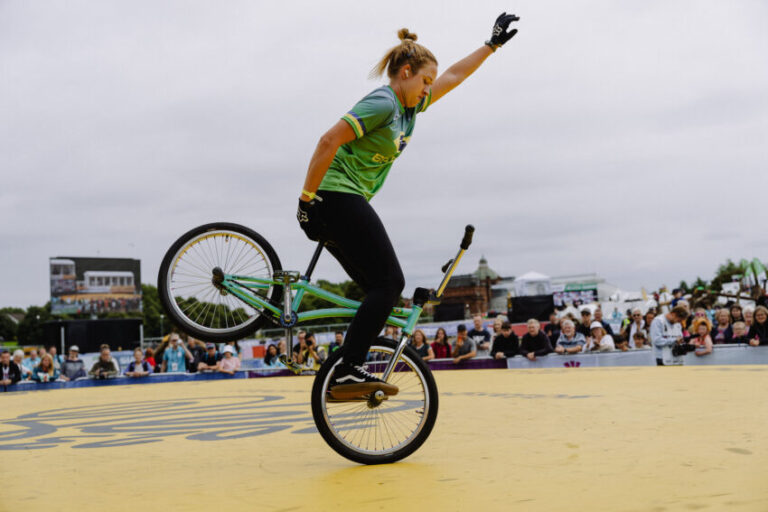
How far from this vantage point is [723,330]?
12.5 metres

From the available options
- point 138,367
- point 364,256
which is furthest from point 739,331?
point 138,367

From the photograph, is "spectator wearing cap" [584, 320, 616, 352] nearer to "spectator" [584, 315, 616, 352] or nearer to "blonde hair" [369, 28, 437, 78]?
"spectator" [584, 315, 616, 352]

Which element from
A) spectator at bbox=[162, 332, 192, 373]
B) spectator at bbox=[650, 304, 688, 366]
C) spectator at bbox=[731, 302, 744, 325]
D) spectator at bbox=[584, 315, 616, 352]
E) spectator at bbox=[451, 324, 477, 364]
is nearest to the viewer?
spectator at bbox=[650, 304, 688, 366]

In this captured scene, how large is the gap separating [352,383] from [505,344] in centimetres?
1095

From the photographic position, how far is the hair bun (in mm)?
4117

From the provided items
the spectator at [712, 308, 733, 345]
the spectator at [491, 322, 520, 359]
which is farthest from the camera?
the spectator at [491, 322, 520, 359]

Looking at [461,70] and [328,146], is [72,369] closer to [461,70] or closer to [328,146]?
[461,70]

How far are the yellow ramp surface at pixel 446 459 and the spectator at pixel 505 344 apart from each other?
738 centimetres

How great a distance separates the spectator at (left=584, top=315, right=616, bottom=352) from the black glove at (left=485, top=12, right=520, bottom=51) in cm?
983

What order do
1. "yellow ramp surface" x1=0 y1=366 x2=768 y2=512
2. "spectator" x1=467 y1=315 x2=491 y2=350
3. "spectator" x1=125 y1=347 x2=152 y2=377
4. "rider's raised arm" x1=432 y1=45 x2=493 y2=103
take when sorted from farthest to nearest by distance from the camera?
"spectator" x1=125 y1=347 x2=152 y2=377 < "spectator" x1=467 y1=315 x2=491 y2=350 < "rider's raised arm" x1=432 y1=45 x2=493 y2=103 < "yellow ramp surface" x1=0 y1=366 x2=768 y2=512

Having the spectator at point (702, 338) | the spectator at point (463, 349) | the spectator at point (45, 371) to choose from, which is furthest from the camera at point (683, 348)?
the spectator at point (45, 371)

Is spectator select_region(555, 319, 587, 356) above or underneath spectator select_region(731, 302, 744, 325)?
underneath

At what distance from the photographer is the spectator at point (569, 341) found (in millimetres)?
13555

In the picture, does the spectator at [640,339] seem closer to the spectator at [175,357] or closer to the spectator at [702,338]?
the spectator at [702,338]
